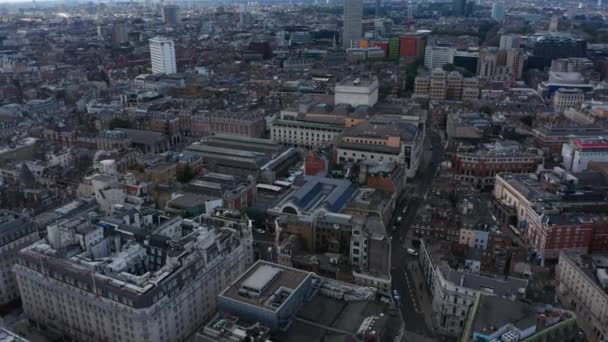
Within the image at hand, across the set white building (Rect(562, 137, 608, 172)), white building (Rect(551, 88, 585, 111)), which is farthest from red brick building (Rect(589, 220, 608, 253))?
white building (Rect(551, 88, 585, 111))

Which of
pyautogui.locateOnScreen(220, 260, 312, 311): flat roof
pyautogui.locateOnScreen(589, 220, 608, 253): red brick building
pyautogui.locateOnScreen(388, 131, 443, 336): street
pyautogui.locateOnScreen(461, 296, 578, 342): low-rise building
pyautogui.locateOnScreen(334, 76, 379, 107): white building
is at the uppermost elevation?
pyautogui.locateOnScreen(334, 76, 379, 107): white building

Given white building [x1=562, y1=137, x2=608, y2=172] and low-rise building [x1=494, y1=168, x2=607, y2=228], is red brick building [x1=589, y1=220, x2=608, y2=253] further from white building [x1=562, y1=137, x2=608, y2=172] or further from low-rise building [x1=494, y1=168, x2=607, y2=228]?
white building [x1=562, y1=137, x2=608, y2=172]

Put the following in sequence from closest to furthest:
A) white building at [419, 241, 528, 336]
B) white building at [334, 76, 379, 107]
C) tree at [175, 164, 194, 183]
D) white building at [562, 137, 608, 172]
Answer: white building at [419, 241, 528, 336]
tree at [175, 164, 194, 183]
white building at [562, 137, 608, 172]
white building at [334, 76, 379, 107]

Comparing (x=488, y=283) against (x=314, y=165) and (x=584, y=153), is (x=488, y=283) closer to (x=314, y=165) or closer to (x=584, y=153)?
(x=314, y=165)

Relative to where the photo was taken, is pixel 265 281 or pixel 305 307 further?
pixel 265 281

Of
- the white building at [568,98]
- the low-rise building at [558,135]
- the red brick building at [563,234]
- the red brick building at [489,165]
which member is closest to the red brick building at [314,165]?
the red brick building at [489,165]

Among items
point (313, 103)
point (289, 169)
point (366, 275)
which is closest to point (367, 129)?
point (289, 169)

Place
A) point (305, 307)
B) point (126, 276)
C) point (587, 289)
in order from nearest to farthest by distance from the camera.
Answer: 1. point (305, 307)
2. point (126, 276)
3. point (587, 289)

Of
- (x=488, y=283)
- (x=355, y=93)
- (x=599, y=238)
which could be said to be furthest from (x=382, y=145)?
(x=488, y=283)
